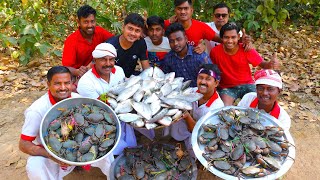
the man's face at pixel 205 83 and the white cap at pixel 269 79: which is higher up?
the white cap at pixel 269 79

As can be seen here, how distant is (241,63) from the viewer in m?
4.10

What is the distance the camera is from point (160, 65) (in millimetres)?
4234

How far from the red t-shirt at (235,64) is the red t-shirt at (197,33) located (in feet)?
1.39

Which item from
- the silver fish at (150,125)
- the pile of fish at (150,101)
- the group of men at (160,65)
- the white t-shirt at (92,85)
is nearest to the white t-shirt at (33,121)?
the group of men at (160,65)

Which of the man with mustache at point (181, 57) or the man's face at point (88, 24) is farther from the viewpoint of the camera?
the man's face at point (88, 24)

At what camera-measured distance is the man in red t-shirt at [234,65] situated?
4070mm

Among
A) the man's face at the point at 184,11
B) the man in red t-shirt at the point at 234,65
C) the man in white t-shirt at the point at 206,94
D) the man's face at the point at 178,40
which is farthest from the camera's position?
the man's face at the point at 184,11

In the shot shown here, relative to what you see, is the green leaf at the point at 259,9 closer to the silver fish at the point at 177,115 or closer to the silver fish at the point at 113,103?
the silver fish at the point at 177,115

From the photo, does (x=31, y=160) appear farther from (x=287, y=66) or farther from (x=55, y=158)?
(x=287, y=66)

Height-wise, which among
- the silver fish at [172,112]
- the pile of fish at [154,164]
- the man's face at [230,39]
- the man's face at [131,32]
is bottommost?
the pile of fish at [154,164]

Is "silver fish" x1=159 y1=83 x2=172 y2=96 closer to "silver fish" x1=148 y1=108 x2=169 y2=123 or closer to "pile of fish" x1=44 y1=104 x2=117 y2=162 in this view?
"silver fish" x1=148 y1=108 x2=169 y2=123

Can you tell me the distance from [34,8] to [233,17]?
4.04 meters

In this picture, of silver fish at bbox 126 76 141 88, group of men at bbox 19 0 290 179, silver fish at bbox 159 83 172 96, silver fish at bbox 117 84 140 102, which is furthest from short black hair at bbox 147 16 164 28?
silver fish at bbox 117 84 140 102

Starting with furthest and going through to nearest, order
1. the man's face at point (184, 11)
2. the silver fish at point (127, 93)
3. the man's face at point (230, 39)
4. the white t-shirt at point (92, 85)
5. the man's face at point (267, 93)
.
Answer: the man's face at point (184, 11) → the man's face at point (230, 39) → the white t-shirt at point (92, 85) → the man's face at point (267, 93) → the silver fish at point (127, 93)
